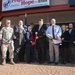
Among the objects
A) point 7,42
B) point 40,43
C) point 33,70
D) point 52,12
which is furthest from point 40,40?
point 52,12

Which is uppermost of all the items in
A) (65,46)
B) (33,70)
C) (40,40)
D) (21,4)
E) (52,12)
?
(21,4)

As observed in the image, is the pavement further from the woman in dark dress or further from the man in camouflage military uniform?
the woman in dark dress

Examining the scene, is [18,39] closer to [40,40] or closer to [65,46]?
[40,40]

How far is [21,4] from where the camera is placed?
15758 millimetres

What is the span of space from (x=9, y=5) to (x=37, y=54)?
6624 millimetres

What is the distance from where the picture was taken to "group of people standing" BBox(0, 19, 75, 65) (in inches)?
399

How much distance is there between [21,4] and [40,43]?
6.05 meters

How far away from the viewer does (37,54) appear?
1084 centimetres

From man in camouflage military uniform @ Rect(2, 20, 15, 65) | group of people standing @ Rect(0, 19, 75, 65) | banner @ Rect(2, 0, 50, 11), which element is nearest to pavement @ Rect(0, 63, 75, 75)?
man in camouflage military uniform @ Rect(2, 20, 15, 65)

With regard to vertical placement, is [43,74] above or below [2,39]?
below

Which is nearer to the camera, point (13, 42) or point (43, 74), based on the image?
point (43, 74)

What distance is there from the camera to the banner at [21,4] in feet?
48.3

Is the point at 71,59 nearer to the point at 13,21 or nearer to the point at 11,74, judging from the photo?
the point at 11,74

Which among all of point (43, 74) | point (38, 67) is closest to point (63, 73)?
point (43, 74)
